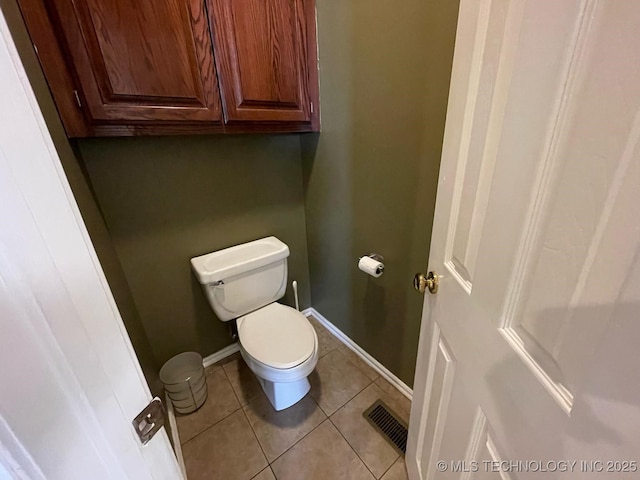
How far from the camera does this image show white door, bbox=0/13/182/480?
0.84 ft

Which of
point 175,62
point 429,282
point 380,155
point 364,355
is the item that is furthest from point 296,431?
point 175,62

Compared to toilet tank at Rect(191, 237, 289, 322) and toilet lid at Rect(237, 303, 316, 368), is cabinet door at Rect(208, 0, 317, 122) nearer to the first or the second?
toilet tank at Rect(191, 237, 289, 322)

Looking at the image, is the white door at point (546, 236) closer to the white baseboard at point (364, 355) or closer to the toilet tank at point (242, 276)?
the white baseboard at point (364, 355)

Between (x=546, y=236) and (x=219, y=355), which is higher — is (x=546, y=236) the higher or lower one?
the higher one

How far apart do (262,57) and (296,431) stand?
1.72 meters

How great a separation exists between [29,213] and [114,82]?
2.93 ft

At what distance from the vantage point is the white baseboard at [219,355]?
165 cm

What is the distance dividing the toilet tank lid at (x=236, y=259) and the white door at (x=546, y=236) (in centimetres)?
100

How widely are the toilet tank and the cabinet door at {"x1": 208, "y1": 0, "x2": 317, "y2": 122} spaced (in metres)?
0.68

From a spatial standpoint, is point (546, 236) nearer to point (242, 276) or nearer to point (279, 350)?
point (279, 350)

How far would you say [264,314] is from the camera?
4.78 ft

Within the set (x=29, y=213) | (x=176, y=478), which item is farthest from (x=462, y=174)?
(x=176, y=478)

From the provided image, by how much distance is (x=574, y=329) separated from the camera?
0.34 meters

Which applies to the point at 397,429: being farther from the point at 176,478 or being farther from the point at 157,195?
the point at 157,195
